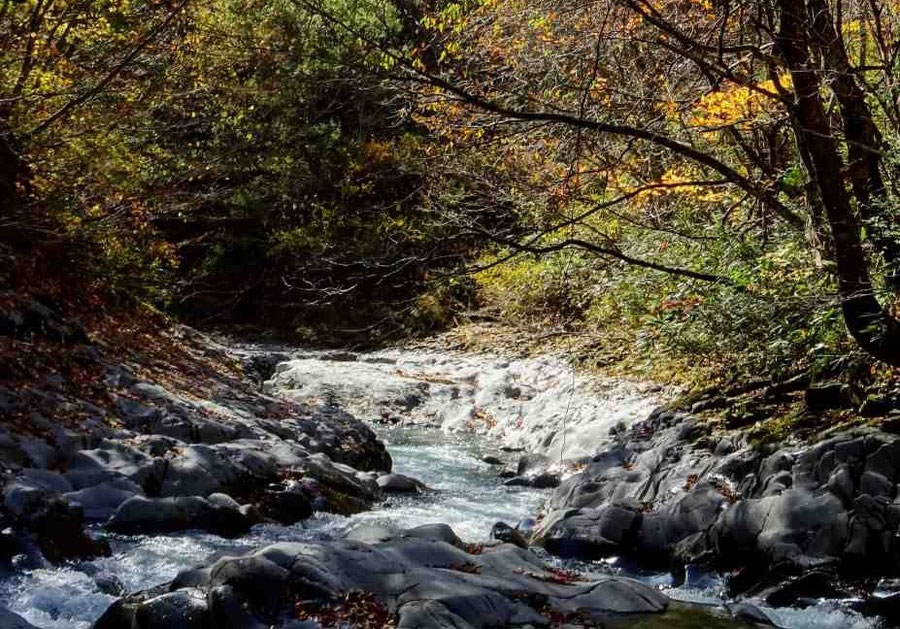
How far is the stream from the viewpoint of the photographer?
17.2 feet

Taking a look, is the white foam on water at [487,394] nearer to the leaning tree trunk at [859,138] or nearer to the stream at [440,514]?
the stream at [440,514]

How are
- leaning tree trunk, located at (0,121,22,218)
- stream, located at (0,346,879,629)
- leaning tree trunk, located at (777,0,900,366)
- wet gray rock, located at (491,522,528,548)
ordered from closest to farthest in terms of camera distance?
stream, located at (0,346,879,629), leaning tree trunk, located at (777,0,900,366), wet gray rock, located at (491,522,528,548), leaning tree trunk, located at (0,121,22,218)

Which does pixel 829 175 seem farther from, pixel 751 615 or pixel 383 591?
pixel 383 591

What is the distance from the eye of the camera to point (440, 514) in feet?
26.7

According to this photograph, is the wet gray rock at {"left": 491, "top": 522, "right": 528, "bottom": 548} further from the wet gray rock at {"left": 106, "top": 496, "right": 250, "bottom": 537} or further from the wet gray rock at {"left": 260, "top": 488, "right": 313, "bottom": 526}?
the wet gray rock at {"left": 106, "top": 496, "right": 250, "bottom": 537}

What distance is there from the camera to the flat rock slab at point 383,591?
461 cm

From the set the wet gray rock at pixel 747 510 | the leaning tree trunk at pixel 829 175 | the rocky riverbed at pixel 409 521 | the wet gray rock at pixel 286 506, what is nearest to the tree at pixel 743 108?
the leaning tree trunk at pixel 829 175

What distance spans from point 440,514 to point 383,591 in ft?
10.5

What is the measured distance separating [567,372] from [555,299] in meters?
3.02

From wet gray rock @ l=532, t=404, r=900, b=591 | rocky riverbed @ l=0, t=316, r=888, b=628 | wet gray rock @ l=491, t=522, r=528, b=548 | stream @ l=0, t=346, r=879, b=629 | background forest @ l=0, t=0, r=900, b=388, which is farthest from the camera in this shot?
wet gray rock @ l=491, t=522, r=528, b=548

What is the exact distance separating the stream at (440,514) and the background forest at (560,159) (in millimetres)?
1395

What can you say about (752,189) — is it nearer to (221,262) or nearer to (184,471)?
(184,471)

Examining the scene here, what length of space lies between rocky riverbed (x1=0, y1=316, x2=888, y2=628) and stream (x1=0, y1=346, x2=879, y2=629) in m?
0.03

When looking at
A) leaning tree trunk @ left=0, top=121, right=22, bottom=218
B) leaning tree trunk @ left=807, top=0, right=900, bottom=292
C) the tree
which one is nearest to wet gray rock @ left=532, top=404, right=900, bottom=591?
the tree
